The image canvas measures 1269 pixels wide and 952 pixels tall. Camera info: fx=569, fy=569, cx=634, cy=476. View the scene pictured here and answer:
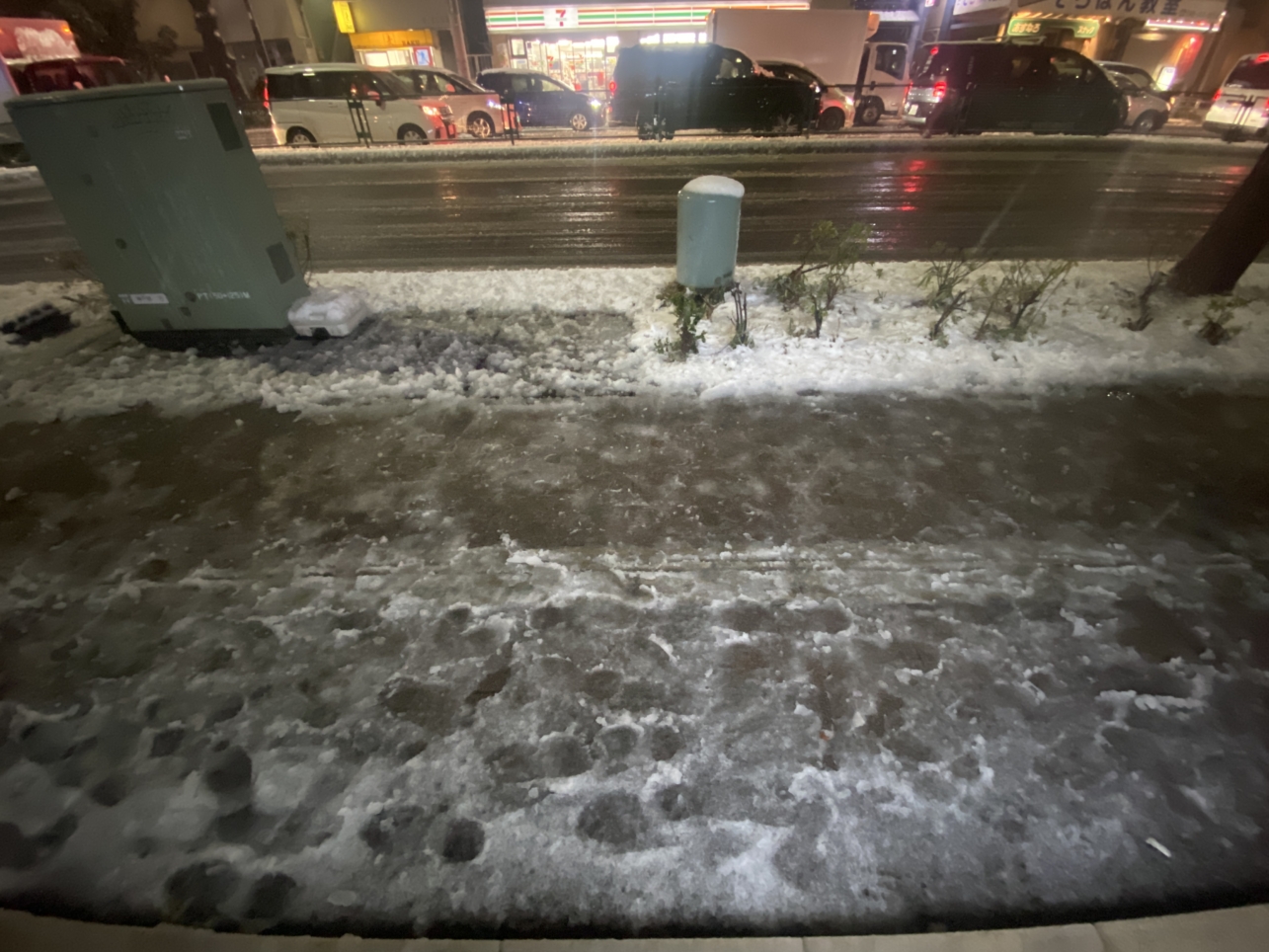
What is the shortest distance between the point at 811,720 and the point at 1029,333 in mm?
4351

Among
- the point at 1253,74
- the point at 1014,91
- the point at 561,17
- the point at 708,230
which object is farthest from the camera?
the point at 561,17

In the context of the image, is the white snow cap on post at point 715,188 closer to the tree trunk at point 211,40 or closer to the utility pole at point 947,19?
the tree trunk at point 211,40

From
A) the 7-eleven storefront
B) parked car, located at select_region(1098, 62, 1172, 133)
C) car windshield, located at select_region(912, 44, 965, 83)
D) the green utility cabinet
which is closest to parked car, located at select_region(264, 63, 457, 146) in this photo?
the 7-eleven storefront

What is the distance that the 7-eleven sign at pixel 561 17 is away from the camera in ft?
70.5

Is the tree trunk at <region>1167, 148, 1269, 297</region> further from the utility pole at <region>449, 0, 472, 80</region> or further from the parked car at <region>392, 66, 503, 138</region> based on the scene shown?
the utility pole at <region>449, 0, 472, 80</region>

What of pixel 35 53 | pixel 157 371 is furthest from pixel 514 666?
pixel 35 53

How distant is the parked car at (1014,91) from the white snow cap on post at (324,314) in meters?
15.2

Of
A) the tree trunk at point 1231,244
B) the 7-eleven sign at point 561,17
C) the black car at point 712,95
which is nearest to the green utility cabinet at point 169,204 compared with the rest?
the tree trunk at point 1231,244

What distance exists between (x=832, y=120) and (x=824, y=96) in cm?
72

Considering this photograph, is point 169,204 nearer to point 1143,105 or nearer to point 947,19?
point 1143,105

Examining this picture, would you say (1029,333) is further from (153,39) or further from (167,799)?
(153,39)

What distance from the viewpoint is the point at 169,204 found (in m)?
4.20

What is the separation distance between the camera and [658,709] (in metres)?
2.36

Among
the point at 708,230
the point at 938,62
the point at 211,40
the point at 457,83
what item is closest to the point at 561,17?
the point at 457,83
